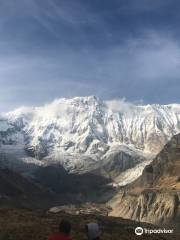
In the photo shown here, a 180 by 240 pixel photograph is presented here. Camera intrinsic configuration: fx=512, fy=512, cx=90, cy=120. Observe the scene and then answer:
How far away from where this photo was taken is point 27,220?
68.4m

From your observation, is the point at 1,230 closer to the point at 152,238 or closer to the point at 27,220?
the point at 27,220

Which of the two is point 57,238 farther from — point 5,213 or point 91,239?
point 5,213

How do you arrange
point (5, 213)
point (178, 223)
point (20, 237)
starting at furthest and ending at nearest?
point (178, 223)
point (5, 213)
point (20, 237)

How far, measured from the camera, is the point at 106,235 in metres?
67.4

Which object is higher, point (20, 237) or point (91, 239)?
point (91, 239)

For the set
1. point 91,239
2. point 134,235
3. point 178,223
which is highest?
point 91,239

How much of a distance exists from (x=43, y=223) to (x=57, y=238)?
49908mm

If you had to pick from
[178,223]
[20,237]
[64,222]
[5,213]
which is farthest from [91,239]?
[178,223]

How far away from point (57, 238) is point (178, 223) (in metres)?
184

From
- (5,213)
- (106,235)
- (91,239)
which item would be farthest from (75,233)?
(91,239)

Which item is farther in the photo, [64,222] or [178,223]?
[178,223]

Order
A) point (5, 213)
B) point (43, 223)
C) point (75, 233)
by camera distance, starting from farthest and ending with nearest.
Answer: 1. point (5, 213)
2. point (43, 223)
3. point (75, 233)

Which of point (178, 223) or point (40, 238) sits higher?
point (40, 238)

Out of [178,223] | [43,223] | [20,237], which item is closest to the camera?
[20,237]
